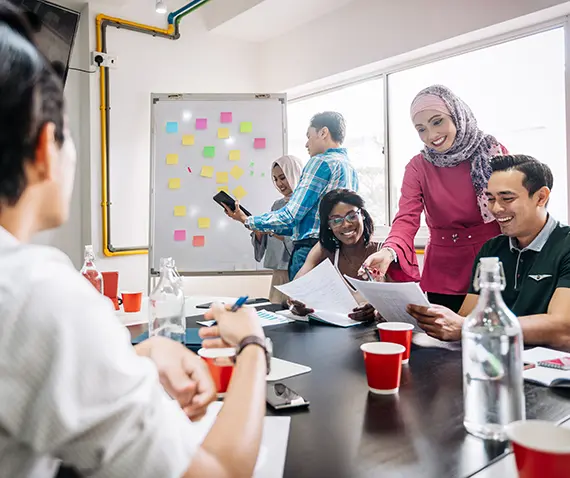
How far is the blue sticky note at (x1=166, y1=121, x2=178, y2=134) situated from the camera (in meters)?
3.30

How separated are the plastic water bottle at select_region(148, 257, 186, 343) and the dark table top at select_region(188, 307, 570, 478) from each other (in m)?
0.37

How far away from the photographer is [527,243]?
149 centimetres

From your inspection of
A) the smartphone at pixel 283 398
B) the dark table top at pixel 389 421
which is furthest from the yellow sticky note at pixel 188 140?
the smartphone at pixel 283 398

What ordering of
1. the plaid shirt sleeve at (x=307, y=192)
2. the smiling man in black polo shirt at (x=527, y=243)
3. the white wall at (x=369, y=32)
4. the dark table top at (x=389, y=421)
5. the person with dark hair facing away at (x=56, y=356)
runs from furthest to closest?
the white wall at (x=369, y=32) → the plaid shirt sleeve at (x=307, y=192) → the smiling man in black polo shirt at (x=527, y=243) → the dark table top at (x=389, y=421) → the person with dark hair facing away at (x=56, y=356)

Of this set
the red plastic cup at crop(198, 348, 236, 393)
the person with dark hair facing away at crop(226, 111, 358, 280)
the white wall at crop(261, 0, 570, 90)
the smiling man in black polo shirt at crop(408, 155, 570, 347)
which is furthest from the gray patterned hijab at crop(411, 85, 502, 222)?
the red plastic cup at crop(198, 348, 236, 393)

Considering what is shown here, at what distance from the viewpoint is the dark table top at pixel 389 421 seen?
645mm

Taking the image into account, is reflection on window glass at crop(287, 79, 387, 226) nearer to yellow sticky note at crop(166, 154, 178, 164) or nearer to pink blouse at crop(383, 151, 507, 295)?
yellow sticky note at crop(166, 154, 178, 164)

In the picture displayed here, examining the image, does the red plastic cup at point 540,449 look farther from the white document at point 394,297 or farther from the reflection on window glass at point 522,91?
the reflection on window glass at point 522,91

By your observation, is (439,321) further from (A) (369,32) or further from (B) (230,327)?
(A) (369,32)

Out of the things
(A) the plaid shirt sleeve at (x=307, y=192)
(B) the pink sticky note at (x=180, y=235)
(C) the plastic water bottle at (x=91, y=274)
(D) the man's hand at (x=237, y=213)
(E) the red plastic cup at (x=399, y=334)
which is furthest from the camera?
(B) the pink sticky note at (x=180, y=235)

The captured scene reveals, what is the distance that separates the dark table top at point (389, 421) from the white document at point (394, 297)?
137 millimetres

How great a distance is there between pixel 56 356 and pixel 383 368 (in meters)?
Answer: 0.62

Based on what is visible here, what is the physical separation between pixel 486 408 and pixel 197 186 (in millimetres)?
2754

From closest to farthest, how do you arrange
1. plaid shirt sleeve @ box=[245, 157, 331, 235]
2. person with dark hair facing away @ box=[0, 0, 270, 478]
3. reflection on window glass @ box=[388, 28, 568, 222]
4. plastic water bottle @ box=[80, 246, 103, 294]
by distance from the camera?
person with dark hair facing away @ box=[0, 0, 270, 478], plastic water bottle @ box=[80, 246, 103, 294], plaid shirt sleeve @ box=[245, 157, 331, 235], reflection on window glass @ box=[388, 28, 568, 222]
